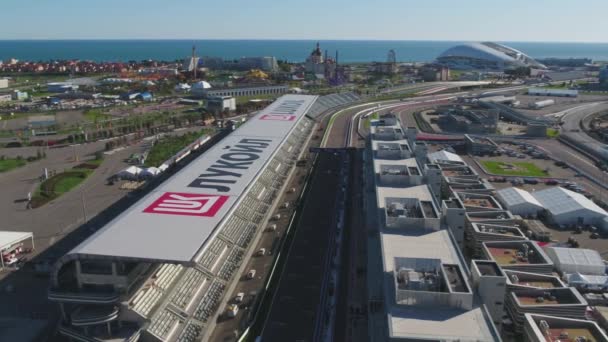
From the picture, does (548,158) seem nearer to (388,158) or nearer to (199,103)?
(388,158)

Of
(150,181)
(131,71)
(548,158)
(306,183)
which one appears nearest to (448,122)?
(548,158)

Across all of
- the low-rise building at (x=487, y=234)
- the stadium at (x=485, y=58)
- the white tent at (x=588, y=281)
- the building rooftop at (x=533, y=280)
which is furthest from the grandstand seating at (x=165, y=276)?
the stadium at (x=485, y=58)

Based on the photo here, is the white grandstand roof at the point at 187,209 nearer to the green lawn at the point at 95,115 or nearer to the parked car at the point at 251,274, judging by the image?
the parked car at the point at 251,274

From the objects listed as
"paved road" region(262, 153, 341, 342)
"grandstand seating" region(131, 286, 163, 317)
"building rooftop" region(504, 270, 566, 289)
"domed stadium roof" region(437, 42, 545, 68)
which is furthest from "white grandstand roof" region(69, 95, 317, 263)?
"domed stadium roof" region(437, 42, 545, 68)

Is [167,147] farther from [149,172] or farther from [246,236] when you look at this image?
[246,236]

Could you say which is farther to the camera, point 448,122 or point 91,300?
point 448,122
